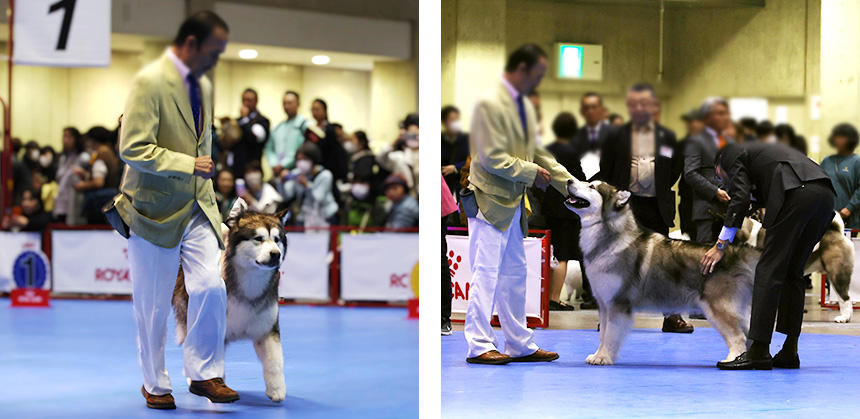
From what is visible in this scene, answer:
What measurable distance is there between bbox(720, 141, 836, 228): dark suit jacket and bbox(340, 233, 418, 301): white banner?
15.6 ft

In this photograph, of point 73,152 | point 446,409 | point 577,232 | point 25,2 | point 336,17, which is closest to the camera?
point 446,409

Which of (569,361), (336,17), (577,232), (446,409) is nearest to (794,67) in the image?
(577,232)

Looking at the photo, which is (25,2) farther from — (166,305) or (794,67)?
(794,67)

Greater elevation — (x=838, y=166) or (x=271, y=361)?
(x=838, y=166)

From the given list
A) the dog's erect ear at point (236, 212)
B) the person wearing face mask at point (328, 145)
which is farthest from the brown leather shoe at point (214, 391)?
the person wearing face mask at point (328, 145)

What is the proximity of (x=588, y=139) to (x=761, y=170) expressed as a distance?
0.75 m

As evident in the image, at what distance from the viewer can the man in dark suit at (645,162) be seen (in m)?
4.12

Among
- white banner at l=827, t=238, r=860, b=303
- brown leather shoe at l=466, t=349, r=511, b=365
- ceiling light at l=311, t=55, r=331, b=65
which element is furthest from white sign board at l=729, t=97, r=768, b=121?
ceiling light at l=311, t=55, r=331, b=65

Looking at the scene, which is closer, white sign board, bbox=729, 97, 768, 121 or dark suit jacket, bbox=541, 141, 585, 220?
white sign board, bbox=729, 97, 768, 121

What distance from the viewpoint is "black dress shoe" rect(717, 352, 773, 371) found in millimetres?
4297

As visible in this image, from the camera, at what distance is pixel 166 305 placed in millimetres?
3809

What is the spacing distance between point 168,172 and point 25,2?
20.2 feet

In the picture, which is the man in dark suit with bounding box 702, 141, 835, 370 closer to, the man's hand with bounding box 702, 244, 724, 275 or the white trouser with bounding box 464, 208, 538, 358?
the man's hand with bounding box 702, 244, 724, 275

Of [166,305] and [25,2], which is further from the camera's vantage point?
[25,2]
